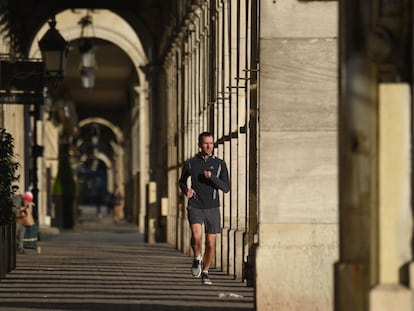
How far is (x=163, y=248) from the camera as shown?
32.8 m

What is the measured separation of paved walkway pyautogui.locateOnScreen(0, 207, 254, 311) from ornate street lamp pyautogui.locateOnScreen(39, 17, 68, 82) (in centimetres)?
330

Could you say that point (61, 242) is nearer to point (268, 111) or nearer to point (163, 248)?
point (163, 248)

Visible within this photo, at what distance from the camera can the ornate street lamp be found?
2880 cm

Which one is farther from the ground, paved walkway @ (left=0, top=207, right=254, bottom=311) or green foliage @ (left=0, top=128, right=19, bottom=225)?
green foliage @ (left=0, top=128, right=19, bottom=225)

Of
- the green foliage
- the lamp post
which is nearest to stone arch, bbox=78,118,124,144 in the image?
the lamp post

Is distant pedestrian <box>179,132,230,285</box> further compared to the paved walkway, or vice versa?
distant pedestrian <box>179,132,230,285</box>

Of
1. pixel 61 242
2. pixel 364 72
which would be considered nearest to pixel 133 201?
pixel 61 242

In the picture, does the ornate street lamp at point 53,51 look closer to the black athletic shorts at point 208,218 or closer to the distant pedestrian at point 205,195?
the distant pedestrian at point 205,195

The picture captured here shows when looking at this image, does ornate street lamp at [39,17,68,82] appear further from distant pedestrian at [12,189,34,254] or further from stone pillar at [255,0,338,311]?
stone pillar at [255,0,338,311]

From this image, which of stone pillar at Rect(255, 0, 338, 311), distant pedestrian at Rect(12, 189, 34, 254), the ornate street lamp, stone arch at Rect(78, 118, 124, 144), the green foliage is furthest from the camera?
stone arch at Rect(78, 118, 124, 144)

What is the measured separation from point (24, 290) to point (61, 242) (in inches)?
787

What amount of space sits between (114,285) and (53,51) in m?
11.0

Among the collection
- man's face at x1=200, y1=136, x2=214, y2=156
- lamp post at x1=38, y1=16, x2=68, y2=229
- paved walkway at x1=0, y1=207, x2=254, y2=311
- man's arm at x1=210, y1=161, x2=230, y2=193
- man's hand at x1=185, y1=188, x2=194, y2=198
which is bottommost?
paved walkway at x1=0, y1=207, x2=254, y2=311

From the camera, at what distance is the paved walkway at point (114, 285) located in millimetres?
15461
